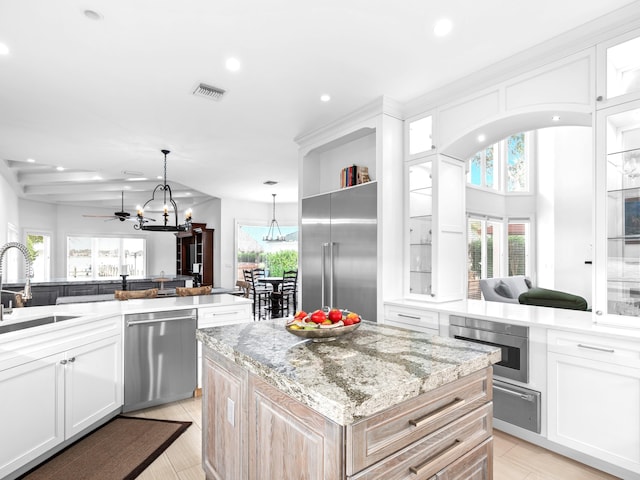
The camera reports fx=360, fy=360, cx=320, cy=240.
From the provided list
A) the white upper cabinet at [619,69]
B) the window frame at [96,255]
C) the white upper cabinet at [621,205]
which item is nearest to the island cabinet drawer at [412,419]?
the white upper cabinet at [621,205]

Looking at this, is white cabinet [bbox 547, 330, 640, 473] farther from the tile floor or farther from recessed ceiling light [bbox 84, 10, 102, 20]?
recessed ceiling light [bbox 84, 10, 102, 20]

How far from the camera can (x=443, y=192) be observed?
3.42 metres

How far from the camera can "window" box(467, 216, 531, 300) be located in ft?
25.4

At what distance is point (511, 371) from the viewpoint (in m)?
2.59

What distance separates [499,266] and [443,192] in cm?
587

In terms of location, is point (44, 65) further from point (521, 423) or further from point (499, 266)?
point (499, 266)

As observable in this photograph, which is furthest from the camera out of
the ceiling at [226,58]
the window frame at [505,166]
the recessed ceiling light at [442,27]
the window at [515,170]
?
the window at [515,170]

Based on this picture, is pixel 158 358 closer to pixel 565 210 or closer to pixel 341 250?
pixel 341 250

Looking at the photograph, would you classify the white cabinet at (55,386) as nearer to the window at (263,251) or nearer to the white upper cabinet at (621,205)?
the white upper cabinet at (621,205)

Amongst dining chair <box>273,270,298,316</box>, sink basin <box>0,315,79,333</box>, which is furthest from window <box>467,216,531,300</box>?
sink basin <box>0,315,79,333</box>

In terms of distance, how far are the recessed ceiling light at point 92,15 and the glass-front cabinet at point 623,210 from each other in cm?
329

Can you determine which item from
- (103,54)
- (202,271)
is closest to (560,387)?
(103,54)

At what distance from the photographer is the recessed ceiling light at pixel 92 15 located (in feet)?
7.28

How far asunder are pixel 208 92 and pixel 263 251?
7131 mm
